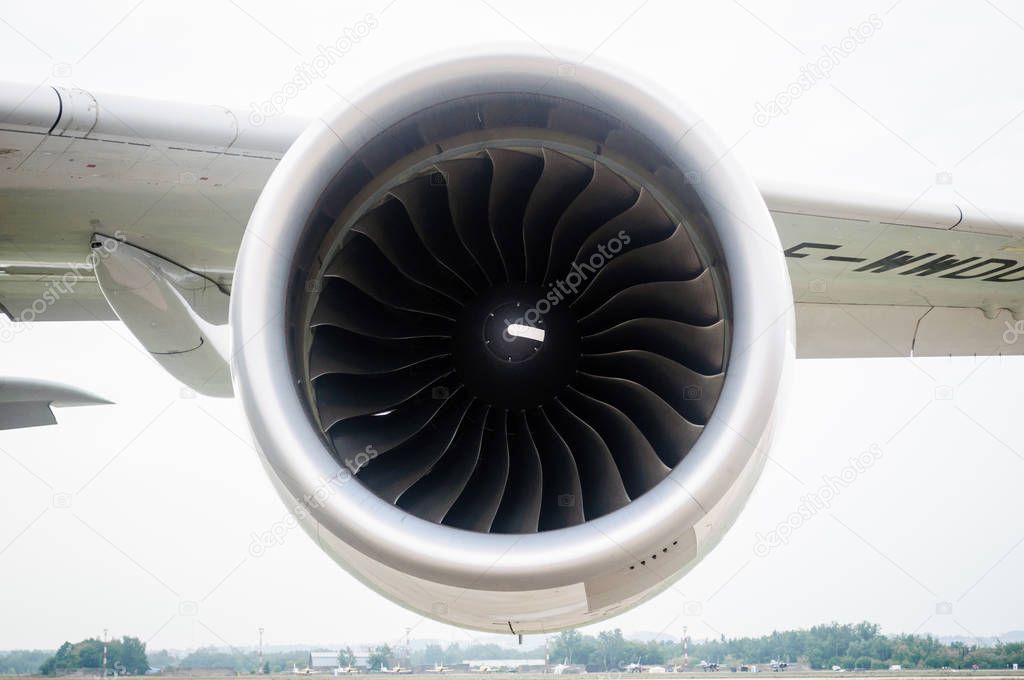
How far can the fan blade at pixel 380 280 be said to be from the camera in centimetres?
268

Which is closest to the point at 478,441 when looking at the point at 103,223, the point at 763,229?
the point at 763,229

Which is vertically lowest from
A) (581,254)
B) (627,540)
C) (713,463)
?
(627,540)

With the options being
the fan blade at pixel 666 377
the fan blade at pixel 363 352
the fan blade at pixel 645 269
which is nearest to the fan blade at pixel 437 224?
the fan blade at pixel 363 352

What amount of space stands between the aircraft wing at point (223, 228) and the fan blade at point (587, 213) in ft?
2.56

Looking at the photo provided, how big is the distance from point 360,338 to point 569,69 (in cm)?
95

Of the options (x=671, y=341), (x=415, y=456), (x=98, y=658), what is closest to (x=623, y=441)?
(x=671, y=341)

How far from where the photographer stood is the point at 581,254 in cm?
288

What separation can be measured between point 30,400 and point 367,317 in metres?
2.46

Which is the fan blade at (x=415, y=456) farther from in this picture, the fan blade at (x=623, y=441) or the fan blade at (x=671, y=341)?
the fan blade at (x=671, y=341)

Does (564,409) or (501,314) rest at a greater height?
(501,314)

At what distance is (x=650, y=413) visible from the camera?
2.65 m

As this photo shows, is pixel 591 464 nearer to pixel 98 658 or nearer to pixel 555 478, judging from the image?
pixel 555 478

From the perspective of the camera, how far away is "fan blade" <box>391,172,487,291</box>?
273 cm

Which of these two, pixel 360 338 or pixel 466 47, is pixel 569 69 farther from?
pixel 360 338
